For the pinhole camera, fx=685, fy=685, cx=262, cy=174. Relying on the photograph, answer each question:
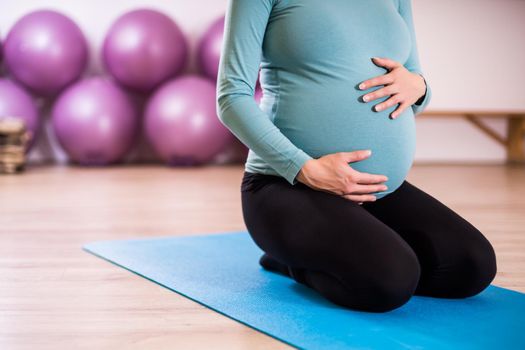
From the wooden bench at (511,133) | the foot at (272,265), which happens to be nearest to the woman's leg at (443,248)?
the foot at (272,265)

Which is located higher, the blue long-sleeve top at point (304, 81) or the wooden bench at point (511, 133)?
the blue long-sleeve top at point (304, 81)

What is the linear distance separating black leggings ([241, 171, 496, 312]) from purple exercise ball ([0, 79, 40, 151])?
3.10 metres

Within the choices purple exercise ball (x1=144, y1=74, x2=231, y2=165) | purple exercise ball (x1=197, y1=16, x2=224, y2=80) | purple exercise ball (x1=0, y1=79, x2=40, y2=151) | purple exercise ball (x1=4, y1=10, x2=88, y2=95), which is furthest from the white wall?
purple exercise ball (x1=0, y1=79, x2=40, y2=151)

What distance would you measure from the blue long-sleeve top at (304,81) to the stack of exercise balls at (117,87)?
9.35 feet

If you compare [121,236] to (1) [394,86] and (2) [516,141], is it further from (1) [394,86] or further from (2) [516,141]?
(2) [516,141]

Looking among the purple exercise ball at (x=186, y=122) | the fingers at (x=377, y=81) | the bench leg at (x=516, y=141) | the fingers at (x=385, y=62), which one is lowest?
the bench leg at (x=516, y=141)

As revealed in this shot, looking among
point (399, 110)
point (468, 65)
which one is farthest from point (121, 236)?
point (468, 65)

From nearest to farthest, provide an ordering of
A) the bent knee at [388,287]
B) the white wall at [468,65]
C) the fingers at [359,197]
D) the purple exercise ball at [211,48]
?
the bent knee at [388,287]
the fingers at [359,197]
the purple exercise ball at [211,48]
the white wall at [468,65]

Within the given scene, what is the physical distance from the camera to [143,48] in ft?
13.8

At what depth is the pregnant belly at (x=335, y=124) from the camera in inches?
50.2

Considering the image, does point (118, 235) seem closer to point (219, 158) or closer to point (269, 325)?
point (269, 325)

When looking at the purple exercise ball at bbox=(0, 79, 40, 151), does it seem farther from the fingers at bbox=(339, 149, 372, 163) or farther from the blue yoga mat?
the fingers at bbox=(339, 149, 372, 163)

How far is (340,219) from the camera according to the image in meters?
1.22

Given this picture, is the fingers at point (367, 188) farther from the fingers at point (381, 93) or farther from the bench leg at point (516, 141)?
the bench leg at point (516, 141)
